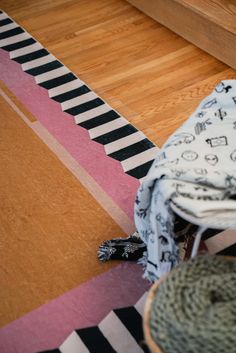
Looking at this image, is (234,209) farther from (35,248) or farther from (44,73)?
(44,73)

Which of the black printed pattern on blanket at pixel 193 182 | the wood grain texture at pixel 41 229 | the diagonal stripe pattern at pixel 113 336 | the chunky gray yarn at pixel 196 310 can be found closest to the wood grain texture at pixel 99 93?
the wood grain texture at pixel 41 229

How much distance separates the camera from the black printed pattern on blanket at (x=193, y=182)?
3.49 ft

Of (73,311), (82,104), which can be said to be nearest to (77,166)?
(82,104)

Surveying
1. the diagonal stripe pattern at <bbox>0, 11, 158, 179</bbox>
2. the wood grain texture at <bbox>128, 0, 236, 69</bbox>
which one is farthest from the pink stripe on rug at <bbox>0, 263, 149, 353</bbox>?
the wood grain texture at <bbox>128, 0, 236, 69</bbox>

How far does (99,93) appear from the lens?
248 centimetres

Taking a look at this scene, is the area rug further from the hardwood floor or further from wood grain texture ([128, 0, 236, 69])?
wood grain texture ([128, 0, 236, 69])

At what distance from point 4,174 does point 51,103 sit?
556 mm

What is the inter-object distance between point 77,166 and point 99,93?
0.60 m

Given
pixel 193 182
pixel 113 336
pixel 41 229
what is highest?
pixel 193 182

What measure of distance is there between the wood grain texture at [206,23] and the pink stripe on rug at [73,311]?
142cm

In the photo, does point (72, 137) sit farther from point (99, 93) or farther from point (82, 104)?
point (99, 93)

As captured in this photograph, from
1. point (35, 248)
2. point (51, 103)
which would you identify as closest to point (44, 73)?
point (51, 103)

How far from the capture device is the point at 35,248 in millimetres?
1740

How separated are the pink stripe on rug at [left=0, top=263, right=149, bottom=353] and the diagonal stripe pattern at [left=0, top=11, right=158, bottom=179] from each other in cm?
54
